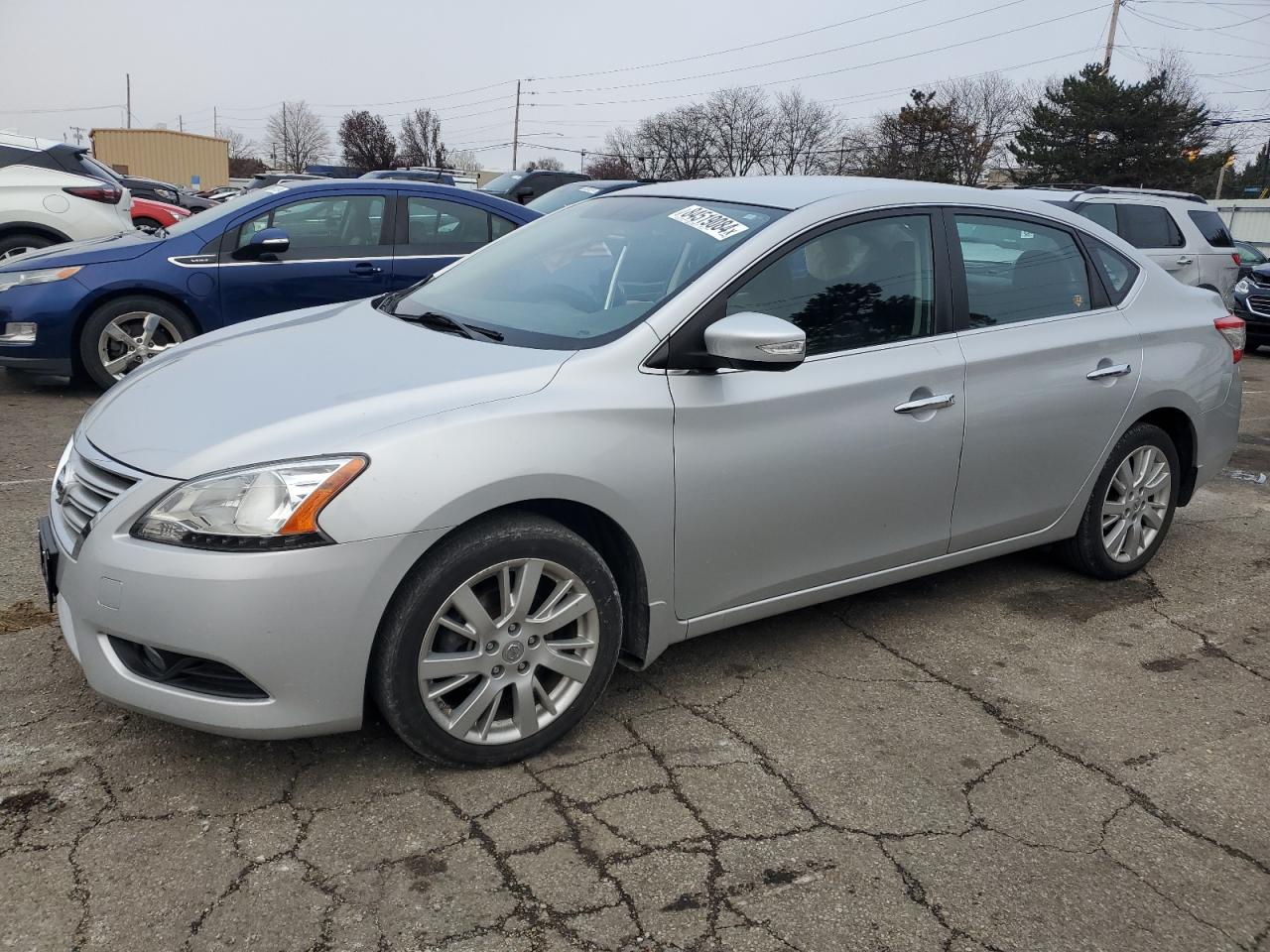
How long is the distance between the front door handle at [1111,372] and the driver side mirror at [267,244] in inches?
202

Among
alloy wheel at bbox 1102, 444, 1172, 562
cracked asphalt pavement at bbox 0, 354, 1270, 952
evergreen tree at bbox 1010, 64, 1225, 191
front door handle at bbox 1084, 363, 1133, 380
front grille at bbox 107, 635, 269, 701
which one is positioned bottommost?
cracked asphalt pavement at bbox 0, 354, 1270, 952

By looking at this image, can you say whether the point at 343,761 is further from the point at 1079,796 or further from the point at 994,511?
the point at 994,511

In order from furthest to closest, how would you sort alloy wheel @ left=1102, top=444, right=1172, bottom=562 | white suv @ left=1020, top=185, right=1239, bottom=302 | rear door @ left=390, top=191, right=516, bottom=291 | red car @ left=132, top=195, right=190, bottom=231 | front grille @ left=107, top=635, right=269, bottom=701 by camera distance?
1. red car @ left=132, top=195, right=190, bottom=231
2. white suv @ left=1020, top=185, right=1239, bottom=302
3. rear door @ left=390, top=191, right=516, bottom=291
4. alloy wheel @ left=1102, top=444, right=1172, bottom=562
5. front grille @ left=107, top=635, right=269, bottom=701

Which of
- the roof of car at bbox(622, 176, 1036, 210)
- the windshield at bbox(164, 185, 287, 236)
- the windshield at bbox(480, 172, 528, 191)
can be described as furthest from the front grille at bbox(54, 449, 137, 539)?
the windshield at bbox(480, 172, 528, 191)

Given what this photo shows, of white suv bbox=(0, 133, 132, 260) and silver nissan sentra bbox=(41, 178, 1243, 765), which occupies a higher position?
white suv bbox=(0, 133, 132, 260)

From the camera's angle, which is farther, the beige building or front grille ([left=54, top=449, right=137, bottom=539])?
the beige building

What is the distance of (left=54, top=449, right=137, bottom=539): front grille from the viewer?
2756 mm

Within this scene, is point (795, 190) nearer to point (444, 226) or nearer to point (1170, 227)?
point (444, 226)

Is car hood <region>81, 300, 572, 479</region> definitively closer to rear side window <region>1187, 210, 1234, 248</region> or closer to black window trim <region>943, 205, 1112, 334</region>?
black window trim <region>943, 205, 1112, 334</region>

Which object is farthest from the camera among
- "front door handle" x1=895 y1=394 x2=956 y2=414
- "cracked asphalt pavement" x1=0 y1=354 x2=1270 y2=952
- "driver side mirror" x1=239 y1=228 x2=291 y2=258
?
"driver side mirror" x1=239 y1=228 x2=291 y2=258

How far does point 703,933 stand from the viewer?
7.81 feet

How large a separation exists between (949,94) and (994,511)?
59.5 m

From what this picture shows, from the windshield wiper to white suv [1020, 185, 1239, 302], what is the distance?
8635mm

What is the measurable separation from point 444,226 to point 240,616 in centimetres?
599
